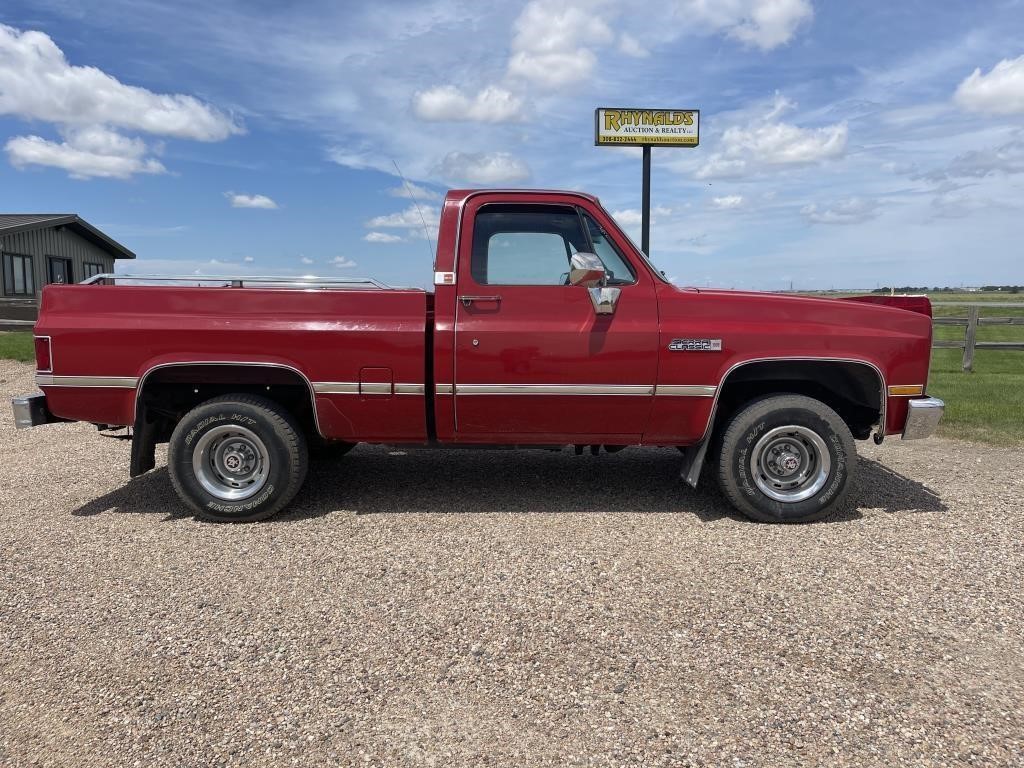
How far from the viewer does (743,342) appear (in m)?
4.40

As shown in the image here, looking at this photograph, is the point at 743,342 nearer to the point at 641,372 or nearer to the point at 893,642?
the point at 641,372

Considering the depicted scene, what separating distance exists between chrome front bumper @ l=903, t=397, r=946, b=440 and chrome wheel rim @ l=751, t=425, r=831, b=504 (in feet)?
1.79

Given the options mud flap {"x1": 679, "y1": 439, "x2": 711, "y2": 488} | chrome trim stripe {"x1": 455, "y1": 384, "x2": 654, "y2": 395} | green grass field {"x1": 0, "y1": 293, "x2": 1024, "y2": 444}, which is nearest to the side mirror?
chrome trim stripe {"x1": 455, "y1": 384, "x2": 654, "y2": 395}

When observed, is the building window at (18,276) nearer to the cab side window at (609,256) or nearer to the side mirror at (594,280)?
the cab side window at (609,256)

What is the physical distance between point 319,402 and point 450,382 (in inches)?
33.7

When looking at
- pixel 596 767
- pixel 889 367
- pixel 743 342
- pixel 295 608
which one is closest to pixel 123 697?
pixel 295 608

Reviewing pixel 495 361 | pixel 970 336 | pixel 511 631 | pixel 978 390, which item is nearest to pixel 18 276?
pixel 495 361

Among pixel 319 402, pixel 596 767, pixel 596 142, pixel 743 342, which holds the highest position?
pixel 596 142

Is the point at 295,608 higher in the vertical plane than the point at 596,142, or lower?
lower

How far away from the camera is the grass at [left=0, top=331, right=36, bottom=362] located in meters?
13.3

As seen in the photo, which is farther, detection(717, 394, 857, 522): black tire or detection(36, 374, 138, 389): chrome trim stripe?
detection(717, 394, 857, 522): black tire

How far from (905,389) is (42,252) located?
24229 millimetres

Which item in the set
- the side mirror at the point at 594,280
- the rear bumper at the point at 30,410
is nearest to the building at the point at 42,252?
the rear bumper at the point at 30,410

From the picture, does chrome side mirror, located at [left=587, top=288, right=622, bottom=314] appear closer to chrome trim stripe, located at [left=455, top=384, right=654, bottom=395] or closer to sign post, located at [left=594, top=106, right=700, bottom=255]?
chrome trim stripe, located at [left=455, top=384, right=654, bottom=395]
